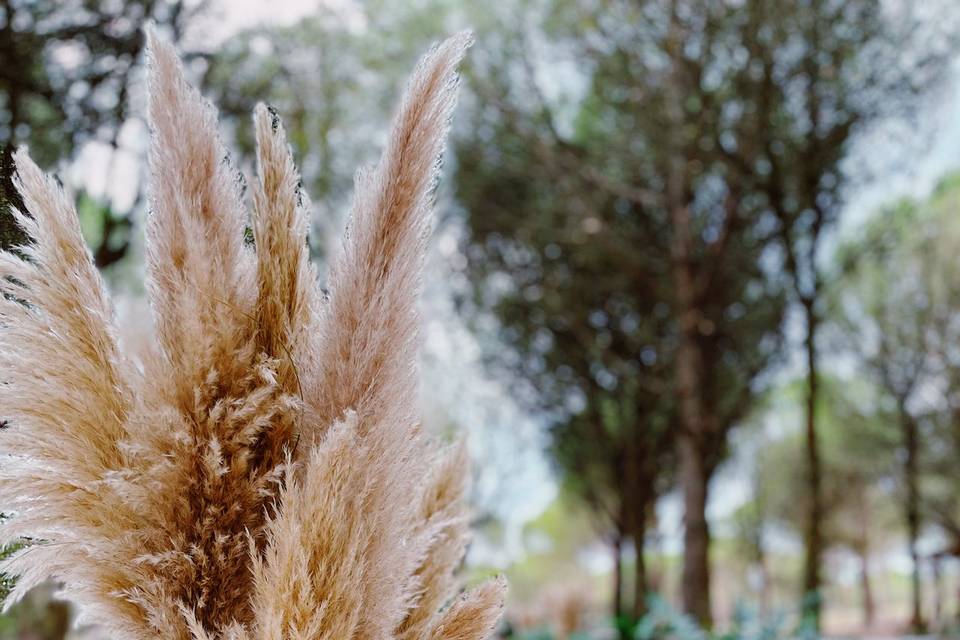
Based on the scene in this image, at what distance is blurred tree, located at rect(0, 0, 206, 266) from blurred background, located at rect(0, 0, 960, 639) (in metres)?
0.01

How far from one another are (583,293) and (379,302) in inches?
457

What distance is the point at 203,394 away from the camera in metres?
0.73

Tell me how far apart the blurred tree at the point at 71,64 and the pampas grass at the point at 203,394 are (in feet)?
9.82

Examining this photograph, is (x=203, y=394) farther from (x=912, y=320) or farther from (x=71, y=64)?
(x=912, y=320)

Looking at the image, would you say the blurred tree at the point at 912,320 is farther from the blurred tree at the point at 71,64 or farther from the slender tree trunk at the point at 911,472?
the blurred tree at the point at 71,64

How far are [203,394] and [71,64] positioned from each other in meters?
3.55

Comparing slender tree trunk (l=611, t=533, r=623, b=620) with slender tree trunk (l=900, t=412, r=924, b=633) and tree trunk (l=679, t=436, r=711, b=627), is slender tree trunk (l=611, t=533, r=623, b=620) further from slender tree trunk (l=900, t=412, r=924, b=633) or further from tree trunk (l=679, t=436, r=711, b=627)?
tree trunk (l=679, t=436, r=711, b=627)

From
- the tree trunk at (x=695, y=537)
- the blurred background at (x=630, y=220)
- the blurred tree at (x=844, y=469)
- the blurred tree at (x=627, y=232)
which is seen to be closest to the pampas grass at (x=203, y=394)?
the blurred background at (x=630, y=220)

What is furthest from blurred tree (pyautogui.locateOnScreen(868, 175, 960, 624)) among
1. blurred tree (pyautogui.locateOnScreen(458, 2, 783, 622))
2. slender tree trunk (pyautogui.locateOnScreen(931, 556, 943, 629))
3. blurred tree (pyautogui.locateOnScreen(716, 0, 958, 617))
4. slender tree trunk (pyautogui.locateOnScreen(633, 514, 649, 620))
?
slender tree trunk (pyautogui.locateOnScreen(633, 514, 649, 620))

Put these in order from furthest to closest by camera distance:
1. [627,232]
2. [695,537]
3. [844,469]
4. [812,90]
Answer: [844,469] → [627,232] → [812,90] → [695,537]

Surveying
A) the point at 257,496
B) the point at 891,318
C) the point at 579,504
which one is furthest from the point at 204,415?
the point at 579,504

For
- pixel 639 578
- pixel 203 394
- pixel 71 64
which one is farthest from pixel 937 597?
pixel 203 394

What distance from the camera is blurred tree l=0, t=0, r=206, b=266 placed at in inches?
133

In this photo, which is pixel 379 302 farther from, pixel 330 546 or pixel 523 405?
pixel 523 405
